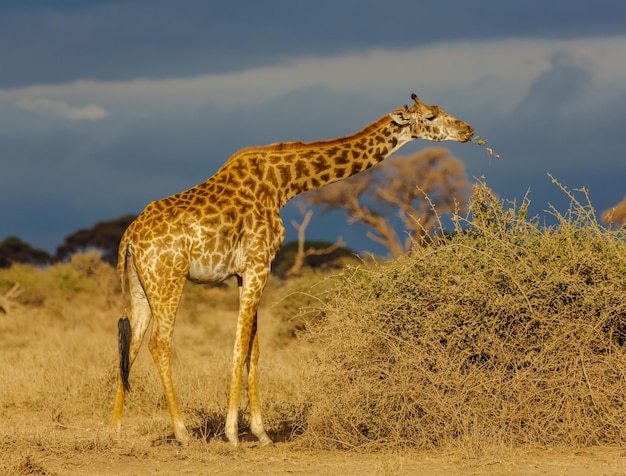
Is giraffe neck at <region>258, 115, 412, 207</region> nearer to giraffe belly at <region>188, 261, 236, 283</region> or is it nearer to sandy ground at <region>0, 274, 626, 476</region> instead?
giraffe belly at <region>188, 261, 236, 283</region>

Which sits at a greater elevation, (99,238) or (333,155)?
(99,238)

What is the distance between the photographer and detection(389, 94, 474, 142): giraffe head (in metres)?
10.2

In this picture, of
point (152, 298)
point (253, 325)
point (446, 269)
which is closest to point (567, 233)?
point (446, 269)

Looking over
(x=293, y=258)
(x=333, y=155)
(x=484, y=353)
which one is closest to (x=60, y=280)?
(x=293, y=258)

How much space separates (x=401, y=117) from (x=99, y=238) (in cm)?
3815

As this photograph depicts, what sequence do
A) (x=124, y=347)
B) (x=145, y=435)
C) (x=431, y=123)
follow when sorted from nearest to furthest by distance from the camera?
(x=124, y=347), (x=431, y=123), (x=145, y=435)

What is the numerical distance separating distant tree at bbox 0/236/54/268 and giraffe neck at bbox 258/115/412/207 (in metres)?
38.7

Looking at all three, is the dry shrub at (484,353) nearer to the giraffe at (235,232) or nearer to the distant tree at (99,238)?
the giraffe at (235,232)

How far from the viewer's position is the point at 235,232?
953 cm

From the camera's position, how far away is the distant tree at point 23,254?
47516 mm

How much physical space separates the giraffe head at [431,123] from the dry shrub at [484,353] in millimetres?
1515

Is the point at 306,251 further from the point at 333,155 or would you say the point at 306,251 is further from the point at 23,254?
the point at 333,155

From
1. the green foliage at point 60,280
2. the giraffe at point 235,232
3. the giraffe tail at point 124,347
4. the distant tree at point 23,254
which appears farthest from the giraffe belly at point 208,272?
the distant tree at point 23,254

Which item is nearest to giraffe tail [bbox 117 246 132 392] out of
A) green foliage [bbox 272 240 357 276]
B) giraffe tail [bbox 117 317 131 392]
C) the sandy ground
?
giraffe tail [bbox 117 317 131 392]
